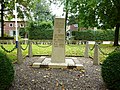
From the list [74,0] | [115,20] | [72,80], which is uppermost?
[74,0]

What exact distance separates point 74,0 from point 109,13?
19.8 ft

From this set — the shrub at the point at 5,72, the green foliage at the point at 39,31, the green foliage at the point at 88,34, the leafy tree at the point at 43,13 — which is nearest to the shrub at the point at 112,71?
the shrub at the point at 5,72

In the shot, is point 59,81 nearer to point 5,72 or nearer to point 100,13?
point 5,72

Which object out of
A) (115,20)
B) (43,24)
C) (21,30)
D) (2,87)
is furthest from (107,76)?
(21,30)

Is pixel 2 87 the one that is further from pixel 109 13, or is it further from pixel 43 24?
pixel 43 24

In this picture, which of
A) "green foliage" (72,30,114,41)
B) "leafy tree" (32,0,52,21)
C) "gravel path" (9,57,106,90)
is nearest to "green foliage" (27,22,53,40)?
"green foliage" (72,30,114,41)

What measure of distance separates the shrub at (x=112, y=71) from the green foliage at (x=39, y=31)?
35907 millimetres

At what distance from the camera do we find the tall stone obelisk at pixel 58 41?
36.6 ft

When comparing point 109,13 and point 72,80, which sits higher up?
point 109,13

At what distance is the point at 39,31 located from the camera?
1670 inches

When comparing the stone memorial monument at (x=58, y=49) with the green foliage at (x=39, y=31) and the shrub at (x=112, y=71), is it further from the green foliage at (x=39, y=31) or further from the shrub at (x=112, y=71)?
the green foliage at (x=39, y=31)

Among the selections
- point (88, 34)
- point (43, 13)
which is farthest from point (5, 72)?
point (43, 13)

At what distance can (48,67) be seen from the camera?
10859 millimetres

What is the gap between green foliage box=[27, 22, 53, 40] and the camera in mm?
42312
